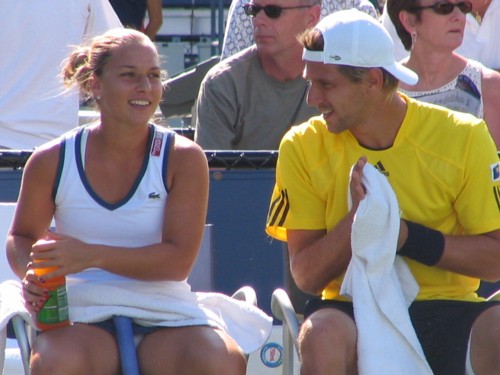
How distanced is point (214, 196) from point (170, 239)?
2.93 ft

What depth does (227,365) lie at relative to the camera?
361 cm

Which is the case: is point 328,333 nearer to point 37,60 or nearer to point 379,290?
point 379,290

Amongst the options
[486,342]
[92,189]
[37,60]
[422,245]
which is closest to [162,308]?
[92,189]

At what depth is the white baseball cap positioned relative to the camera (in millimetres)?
3842

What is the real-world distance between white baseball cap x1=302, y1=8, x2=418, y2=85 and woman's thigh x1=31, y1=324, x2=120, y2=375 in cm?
112

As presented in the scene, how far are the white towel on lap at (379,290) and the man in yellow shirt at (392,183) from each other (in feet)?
0.27

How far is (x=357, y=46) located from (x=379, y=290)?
785 mm

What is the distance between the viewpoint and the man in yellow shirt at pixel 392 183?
12.3 ft

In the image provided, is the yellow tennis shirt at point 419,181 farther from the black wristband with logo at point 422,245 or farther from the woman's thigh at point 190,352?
the woman's thigh at point 190,352

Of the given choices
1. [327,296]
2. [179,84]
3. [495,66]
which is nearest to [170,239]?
[327,296]

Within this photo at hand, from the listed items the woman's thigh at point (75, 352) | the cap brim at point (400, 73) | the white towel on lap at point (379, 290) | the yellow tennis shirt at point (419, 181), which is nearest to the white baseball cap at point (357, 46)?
the cap brim at point (400, 73)

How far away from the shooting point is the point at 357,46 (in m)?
3.85

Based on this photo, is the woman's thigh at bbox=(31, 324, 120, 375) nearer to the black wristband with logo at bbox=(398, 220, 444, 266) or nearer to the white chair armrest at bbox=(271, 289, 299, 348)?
the white chair armrest at bbox=(271, 289, 299, 348)

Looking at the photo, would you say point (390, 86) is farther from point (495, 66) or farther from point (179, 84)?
point (179, 84)
